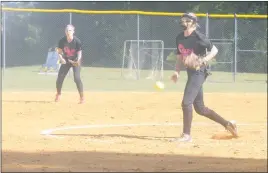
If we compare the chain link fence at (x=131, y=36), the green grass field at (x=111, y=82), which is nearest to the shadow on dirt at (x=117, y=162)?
the green grass field at (x=111, y=82)

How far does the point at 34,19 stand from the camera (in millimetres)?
30000

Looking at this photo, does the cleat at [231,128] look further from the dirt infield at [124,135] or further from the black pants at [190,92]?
the black pants at [190,92]

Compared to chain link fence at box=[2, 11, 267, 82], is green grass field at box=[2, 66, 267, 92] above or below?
below

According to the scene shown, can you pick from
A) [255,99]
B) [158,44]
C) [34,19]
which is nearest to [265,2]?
[158,44]

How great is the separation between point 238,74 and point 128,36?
14.3ft

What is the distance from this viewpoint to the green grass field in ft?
76.1

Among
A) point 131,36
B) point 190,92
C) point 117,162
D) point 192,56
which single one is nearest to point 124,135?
point 190,92

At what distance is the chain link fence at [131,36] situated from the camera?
2769 cm

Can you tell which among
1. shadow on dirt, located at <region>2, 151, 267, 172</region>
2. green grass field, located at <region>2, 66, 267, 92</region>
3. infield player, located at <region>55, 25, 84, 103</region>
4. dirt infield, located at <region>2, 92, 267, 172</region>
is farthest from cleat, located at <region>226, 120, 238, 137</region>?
green grass field, located at <region>2, 66, 267, 92</region>

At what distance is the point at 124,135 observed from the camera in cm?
1208

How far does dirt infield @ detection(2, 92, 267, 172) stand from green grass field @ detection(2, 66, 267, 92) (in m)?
2.83

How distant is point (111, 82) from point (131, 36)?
3721 mm

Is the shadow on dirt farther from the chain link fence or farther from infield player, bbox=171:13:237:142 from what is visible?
the chain link fence

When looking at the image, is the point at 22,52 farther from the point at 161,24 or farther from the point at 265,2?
the point at 265,2
